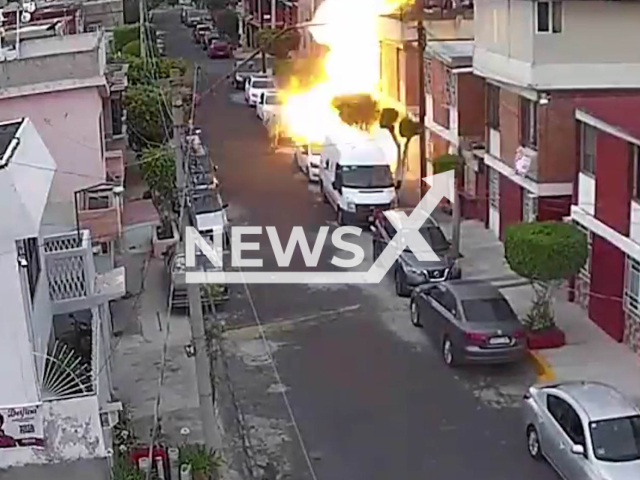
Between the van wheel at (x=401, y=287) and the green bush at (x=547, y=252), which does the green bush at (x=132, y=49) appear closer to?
the van wheel at (x=401, y=287)

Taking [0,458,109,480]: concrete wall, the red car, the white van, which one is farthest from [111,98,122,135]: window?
the red car

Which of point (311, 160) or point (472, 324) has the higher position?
point (472, 324)

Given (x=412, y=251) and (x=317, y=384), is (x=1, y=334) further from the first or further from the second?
(x=412, y=251)

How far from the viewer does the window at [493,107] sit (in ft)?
94.9

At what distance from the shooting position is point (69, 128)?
2155cm

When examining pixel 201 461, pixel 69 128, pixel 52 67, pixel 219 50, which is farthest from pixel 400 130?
pixel 219 50

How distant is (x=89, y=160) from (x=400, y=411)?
24.1ft

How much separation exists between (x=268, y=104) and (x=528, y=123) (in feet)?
75.1

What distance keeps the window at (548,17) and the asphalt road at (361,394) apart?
637 cm

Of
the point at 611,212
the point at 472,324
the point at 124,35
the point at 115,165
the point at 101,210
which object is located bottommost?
the point at 472,324

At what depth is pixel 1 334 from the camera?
13.7 m

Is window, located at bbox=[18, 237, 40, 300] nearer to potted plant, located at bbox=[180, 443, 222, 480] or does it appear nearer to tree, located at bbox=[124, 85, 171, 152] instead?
potted plant, located at bbox=[180, 443, 222, 480]

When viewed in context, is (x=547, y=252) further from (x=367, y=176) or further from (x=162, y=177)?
(x=367, y=176)

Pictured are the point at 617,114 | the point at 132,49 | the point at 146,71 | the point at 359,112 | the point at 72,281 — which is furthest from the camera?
the point at 132,49
